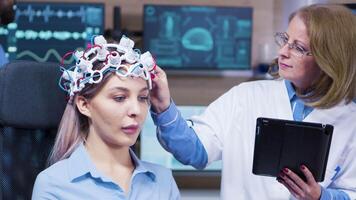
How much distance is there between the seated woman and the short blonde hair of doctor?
49cm

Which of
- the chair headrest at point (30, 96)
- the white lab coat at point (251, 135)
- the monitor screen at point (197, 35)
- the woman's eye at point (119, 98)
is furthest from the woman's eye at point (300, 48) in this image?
the monitor screen at point (197, 35)

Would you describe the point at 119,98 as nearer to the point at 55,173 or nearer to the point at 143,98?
the point at 143,98

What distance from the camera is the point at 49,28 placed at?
3496 millimetres

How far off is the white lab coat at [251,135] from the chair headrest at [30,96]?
411 mm

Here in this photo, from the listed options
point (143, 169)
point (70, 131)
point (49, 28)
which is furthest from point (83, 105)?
point (49, 28)

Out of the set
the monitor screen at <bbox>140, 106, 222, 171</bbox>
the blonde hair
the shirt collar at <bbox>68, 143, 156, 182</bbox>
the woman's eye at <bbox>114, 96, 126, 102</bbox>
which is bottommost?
the monitor screen at <bbox>140, 106, 222, 171</bbox>

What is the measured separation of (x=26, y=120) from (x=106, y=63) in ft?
1.18

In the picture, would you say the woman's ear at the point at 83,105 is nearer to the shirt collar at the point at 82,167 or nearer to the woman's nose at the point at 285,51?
the shirt collar at the point at 82,167

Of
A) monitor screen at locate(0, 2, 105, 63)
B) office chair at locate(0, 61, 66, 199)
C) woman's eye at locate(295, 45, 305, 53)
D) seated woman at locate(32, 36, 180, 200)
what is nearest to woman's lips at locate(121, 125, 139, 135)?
seated woman at locate(32, 36, 180, 200)

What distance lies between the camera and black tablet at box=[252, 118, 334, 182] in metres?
1.58

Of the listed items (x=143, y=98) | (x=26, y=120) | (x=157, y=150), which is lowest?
(x=157, y=150)

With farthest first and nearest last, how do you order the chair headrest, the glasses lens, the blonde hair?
1. the glasses lens
2. the chair headrest
3. the blonde hair

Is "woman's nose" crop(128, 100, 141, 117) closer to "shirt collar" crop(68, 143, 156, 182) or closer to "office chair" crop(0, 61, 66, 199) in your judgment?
"shirt collar" crop(68, 143, 156, 182)

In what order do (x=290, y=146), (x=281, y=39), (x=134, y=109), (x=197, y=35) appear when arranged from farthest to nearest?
(x=197, y=35), (x=281, y=39), (x=290, y=146), (x=134, y=109)
